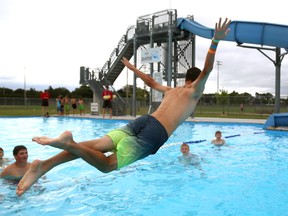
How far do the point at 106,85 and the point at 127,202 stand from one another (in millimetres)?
20561

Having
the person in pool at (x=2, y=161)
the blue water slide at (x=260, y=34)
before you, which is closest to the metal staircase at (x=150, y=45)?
the blue water slide at (x=260, y=34)

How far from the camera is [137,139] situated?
371 centimetres

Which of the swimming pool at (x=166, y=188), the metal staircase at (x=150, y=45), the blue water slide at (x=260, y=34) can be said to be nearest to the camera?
the swimming pool at (x=166, y=188)

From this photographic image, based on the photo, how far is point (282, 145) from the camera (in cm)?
1167

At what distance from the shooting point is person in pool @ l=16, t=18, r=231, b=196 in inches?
139

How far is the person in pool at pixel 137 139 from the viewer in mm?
3518

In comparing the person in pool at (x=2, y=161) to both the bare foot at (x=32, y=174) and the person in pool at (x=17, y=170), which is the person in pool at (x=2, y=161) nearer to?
the person in pool at (x=17, y=170)

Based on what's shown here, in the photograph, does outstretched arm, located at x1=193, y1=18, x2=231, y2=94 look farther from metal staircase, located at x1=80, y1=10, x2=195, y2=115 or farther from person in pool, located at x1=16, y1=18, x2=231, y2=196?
metal staircase, located at x1=80, y1=10, x2=195, y2=115

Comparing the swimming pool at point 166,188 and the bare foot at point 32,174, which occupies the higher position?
the bare foot at point 32,174

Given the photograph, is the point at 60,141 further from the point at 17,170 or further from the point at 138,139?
the point at 17,170

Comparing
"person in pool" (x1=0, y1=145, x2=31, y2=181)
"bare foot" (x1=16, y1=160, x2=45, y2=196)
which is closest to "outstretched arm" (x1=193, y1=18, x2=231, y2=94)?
"bare foot" (x1=16, y1=160, x2=45, y2=196)

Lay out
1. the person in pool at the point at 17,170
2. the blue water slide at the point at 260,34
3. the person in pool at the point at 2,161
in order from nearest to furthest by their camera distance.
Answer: the person in pool at the point at 17,170, the person in pool at the point at 2,161, the blue water slide at the point at 260,34

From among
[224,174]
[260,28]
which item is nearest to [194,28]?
[260,28]

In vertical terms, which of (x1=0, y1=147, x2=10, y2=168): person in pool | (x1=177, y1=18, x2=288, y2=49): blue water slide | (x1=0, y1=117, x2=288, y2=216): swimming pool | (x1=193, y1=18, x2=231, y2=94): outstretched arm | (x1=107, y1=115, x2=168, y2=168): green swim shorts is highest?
(x1=177, y1=18, x2=288, y2=49): blue water slide
